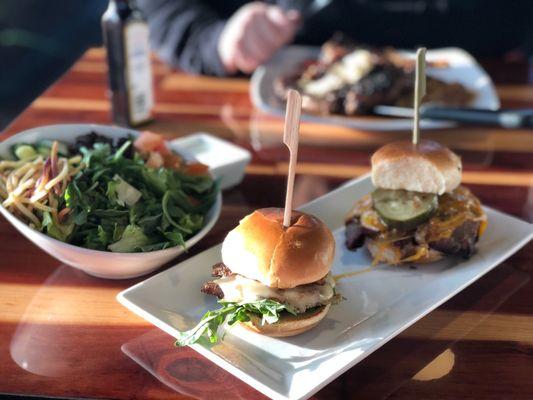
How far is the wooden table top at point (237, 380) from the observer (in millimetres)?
1301

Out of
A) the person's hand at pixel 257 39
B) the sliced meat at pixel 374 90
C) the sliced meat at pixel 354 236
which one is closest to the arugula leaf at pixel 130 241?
the sliced meat at pixel 354 236

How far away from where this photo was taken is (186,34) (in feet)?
10.7

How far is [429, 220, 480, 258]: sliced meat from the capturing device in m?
1.71

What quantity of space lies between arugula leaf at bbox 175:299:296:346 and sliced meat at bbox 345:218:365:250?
424mm

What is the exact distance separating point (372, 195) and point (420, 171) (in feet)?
0.48

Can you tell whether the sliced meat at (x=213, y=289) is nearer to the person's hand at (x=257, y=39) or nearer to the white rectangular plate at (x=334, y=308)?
the white rectangular plate at (x=334, y=308)

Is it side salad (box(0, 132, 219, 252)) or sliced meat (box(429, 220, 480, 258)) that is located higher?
side salad (box(0, 132, 219, 252))

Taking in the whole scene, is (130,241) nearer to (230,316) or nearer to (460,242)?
(230,316)

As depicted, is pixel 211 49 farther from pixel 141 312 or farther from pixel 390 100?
pixel 141 312

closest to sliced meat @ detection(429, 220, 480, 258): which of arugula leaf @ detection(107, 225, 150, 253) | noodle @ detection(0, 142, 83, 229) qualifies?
A: arugula leaf @ detection(107, 225, 150, 253)

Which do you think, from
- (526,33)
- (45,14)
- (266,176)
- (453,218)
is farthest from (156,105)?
(45,14)

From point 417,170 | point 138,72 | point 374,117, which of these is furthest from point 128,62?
point 417,170

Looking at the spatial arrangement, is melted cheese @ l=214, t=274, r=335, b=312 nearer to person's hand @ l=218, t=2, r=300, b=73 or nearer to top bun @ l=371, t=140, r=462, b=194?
top bun @ l=371, t=140, r=462, b=194

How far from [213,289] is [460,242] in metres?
0.63
